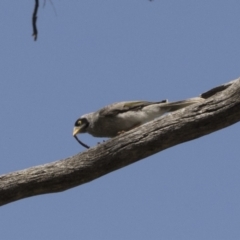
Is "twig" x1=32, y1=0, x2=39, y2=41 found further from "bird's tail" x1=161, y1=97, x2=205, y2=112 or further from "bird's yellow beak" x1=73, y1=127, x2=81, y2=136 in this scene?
"bird's yellow beak" x1=73, y1=127, x2=81, y2=136

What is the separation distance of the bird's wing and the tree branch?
7.17 ft

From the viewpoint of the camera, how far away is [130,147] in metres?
6.52

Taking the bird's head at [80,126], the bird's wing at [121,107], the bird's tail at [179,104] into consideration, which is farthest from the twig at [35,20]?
the bird's head at [80,126]

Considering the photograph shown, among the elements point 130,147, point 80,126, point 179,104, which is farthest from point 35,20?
point 80,126

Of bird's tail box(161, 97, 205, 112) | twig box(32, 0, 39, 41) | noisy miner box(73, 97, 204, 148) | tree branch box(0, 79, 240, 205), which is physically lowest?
tree branch box(0, 79, 240, 205)

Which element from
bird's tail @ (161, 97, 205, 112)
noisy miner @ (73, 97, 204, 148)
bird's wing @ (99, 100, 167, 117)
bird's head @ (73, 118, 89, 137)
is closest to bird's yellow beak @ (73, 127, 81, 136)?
bird's head @ (73, 118, 89, 137)

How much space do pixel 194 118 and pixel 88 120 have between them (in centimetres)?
369

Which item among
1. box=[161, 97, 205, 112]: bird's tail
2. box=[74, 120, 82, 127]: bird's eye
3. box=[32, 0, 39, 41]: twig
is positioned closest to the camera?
box=[32, 0, 39, 41]: twig

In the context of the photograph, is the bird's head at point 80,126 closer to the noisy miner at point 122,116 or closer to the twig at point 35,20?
the noisy miner at point 122,116

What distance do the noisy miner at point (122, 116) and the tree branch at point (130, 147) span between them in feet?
5.19

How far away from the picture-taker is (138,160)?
657 centimetres

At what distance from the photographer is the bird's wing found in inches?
350

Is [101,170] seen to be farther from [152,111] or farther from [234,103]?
[152,111]

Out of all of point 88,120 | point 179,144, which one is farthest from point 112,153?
point 88,120
